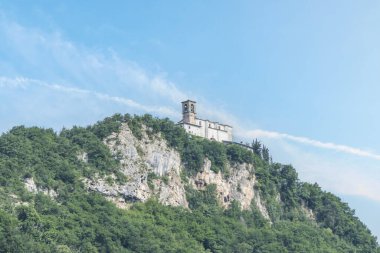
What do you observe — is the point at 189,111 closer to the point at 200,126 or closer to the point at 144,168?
the point at 200,126

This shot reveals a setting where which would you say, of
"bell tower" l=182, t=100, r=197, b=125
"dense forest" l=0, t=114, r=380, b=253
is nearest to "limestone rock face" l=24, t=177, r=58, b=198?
"dense forest" l=0, t=114, r=380, b=253

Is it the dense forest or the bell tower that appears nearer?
the dense forest

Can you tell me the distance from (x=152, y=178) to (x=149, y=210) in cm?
442

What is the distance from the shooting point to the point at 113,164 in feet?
254

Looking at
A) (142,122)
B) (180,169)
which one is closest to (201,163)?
(180,169)

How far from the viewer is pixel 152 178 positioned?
261 feet

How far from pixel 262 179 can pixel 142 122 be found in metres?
17.4

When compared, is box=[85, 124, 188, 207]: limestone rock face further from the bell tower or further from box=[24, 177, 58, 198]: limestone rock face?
the bell tower

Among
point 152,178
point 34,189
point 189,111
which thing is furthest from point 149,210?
point 189,111

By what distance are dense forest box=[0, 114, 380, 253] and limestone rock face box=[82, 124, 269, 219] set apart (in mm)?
814

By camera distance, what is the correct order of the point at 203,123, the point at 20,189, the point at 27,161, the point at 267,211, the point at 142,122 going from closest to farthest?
1. the point at 20,189
2. the point at 27,161
3. the point at 142,122
4. the point at 267,211
5. the point at 203,123

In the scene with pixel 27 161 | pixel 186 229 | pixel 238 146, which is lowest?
pixel 186 229

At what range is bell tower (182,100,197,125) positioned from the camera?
3671 inches

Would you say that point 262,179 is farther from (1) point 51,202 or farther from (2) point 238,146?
(1) point 51,202
